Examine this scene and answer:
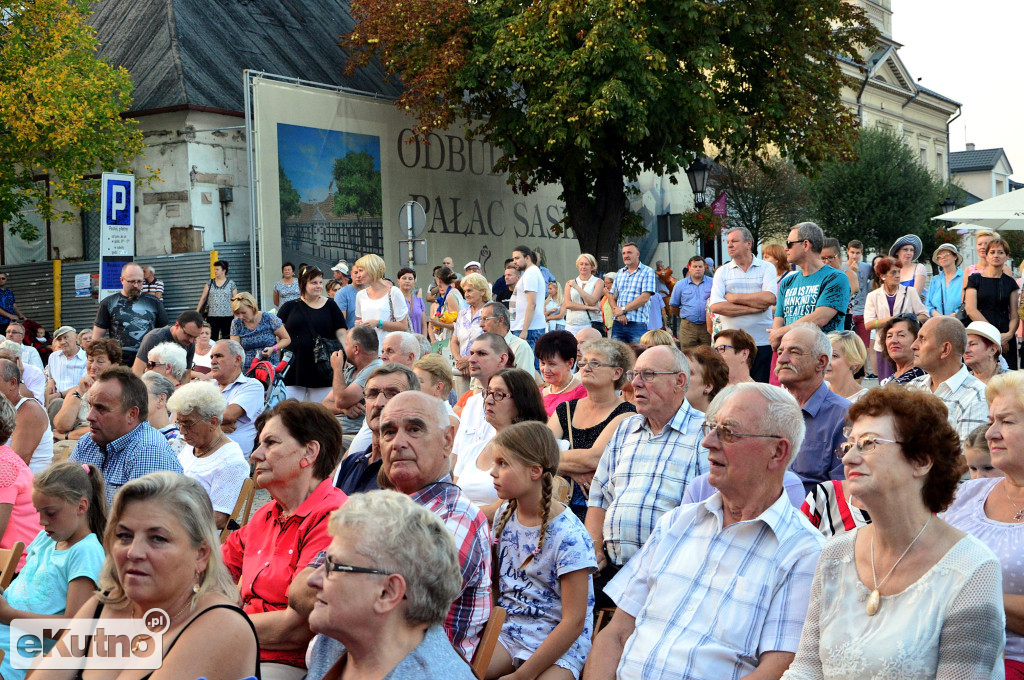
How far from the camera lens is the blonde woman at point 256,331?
10.2 m

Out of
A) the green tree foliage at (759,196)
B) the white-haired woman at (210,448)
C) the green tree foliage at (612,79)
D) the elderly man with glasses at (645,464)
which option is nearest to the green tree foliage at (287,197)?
the green tree foliage at (612,79)

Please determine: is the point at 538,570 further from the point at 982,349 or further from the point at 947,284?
the point at 947,284

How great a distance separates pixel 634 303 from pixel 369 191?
39.6ft

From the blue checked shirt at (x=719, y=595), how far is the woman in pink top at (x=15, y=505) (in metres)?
3.25

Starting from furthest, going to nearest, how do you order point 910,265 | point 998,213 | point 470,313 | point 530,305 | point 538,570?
point 998,213 → point 530,305 → point 910,265 → point 470,313 → point 538,570

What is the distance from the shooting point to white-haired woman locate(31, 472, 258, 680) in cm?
315

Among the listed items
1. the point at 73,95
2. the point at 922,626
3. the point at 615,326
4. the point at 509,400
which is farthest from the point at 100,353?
the point at 73,95

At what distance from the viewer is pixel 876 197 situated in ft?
149

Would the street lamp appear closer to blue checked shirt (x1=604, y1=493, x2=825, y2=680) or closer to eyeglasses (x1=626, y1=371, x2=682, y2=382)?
eyeglasses (x1=626, y1=371, x2=682, y2=382)

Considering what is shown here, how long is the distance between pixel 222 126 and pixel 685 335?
1377cm

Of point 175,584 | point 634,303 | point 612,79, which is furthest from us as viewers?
point 612,79

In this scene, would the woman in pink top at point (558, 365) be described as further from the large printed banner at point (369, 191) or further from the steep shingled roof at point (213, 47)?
the steep shingled roof at point (213, 47)

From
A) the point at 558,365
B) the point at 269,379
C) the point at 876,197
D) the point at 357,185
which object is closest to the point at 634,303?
the point at 269,379

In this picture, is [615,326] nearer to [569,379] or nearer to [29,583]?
[569,379]
